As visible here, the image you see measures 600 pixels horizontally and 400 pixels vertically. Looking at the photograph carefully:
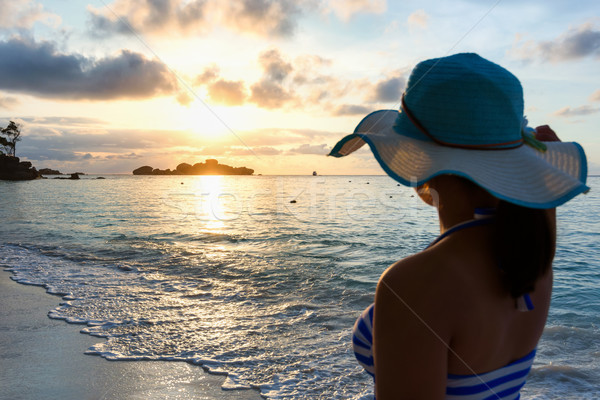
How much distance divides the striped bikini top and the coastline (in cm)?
306

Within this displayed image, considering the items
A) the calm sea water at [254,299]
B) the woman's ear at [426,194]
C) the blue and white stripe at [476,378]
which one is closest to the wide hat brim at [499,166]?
the woman's ear at [426,194]

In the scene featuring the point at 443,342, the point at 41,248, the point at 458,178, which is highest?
the point at 458,178

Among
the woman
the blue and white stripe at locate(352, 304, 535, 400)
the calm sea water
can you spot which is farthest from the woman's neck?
the calm sea water

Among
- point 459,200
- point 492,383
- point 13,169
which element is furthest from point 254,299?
point 13,169

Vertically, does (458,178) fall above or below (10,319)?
above

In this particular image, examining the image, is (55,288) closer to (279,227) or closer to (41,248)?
(41,248)

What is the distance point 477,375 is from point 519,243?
398 millimetres

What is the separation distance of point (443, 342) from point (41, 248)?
14553mm

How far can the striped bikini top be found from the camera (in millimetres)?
1149

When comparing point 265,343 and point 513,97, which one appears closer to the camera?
point 513,97

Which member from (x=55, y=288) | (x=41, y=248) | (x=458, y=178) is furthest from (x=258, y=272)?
(x=458, y=178)

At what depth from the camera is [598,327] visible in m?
6.63

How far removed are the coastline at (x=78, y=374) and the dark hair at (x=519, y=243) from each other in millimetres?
3470

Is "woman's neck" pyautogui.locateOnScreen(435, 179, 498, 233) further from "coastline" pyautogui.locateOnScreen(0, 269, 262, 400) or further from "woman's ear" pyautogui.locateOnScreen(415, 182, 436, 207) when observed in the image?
"coastline" pyautogui.locateOnScreen(0, 269, 262, 400)
